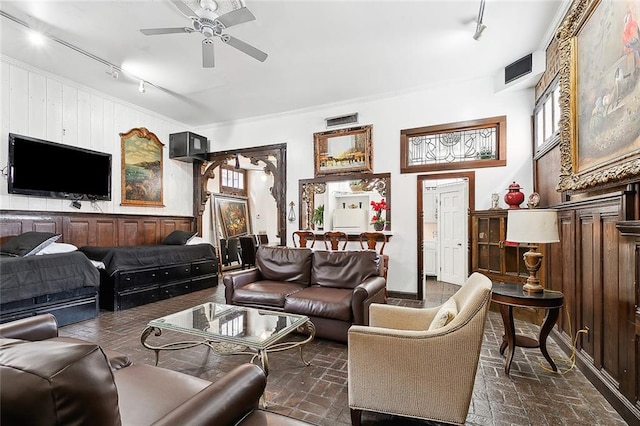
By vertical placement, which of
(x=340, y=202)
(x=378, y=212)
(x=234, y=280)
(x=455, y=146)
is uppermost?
(x=455, y=146)

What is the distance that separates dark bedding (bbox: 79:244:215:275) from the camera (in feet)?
14.2

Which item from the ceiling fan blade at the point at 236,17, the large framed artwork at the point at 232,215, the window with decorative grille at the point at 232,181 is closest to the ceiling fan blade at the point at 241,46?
the ceiling fan blade at the point at 236,17

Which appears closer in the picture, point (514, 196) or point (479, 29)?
point (479, 29)

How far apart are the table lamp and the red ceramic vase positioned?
1.75 metres

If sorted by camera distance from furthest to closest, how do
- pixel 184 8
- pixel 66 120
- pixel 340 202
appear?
pixel 340 202, pixel 66 120, pixel 184 8

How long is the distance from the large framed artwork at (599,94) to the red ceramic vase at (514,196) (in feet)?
3.92

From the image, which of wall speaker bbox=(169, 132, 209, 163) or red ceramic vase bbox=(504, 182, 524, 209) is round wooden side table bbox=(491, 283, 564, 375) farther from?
wall speaker bbox=(169, 132, 209, 163)

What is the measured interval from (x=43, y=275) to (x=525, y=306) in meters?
4.88

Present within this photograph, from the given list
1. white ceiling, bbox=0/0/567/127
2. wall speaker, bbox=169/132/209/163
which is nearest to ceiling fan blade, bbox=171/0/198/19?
white ceiling, bbox=0/0/567/127

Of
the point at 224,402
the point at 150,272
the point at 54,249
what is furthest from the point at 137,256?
the point at 224,402

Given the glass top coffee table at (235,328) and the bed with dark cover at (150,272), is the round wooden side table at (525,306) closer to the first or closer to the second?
the glass top coffee table at (235,328)

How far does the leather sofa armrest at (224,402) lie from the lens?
939mm

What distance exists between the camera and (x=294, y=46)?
12.5ft

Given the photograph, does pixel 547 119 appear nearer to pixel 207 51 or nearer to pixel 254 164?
pixel 207 51
